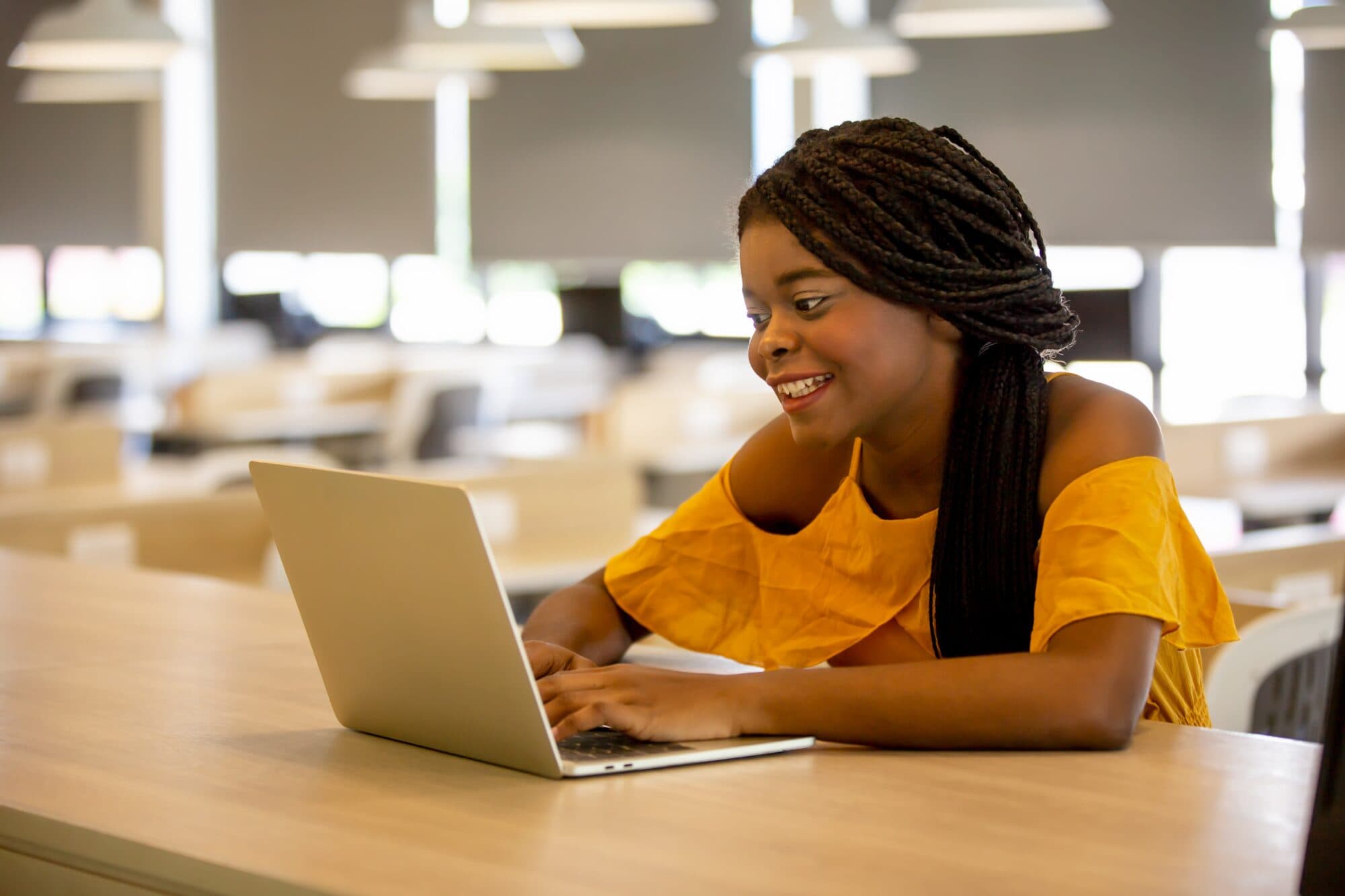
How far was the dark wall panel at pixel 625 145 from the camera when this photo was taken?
268 inches

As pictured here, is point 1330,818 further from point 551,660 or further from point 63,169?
point 63,169

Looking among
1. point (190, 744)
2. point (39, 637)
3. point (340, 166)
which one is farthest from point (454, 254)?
point (190, 744)

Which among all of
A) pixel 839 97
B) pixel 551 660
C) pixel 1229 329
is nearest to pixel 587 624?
pixel 551 660

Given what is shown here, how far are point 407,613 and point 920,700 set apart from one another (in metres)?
0.39

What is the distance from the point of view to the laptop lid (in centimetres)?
111

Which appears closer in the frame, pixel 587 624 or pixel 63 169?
pixel 587 624

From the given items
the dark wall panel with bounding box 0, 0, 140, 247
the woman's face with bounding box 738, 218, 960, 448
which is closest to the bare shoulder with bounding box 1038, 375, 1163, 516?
the woman's face with bounding box 738, 218, 960, 448

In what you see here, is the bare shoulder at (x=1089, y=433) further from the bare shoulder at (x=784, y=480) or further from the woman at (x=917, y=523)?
the bare shoulder at (x=784, y=480)

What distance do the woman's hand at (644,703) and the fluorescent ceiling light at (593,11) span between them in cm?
276

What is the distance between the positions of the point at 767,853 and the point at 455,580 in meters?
0.30

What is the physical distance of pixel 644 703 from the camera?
4.00 ft

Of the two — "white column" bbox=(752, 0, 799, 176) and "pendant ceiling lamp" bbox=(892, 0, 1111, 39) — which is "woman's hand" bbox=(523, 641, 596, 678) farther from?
"white column" bbox=(752, 0, 799, 176)

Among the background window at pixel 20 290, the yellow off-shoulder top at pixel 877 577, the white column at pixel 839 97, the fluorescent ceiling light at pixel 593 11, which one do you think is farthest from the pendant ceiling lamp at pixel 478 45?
the background window at pixel 20 290

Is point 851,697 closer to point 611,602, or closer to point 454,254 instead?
point 611,602
